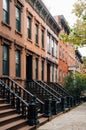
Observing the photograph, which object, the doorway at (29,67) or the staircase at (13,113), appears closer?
the staircase at (13,113)

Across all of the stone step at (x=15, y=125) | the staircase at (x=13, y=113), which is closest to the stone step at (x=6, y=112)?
the staircase at (x=13, y=113)

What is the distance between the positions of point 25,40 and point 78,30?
6866mm

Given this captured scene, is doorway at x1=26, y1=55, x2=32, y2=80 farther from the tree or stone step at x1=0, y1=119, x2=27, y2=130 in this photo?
stone step at x1=0, y1=119, x2=27, y2=130

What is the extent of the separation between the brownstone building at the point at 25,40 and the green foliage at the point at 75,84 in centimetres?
195

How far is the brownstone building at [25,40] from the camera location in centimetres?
1817

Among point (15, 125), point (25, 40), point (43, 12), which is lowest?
point (15, 125)

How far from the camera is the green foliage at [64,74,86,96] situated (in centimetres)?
3291

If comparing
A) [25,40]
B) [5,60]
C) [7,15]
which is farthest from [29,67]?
[7,15]

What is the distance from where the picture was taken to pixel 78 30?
1072 inches

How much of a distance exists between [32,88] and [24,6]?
5.67 metres

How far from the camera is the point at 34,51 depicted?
80.0 ft

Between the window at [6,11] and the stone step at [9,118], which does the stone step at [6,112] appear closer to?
the stone step at [9,118]

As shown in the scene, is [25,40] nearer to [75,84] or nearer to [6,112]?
[6,112]

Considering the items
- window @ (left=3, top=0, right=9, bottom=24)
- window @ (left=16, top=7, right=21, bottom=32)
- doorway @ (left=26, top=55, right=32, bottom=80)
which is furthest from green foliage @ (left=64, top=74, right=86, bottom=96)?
window @ (left=3, top=0, right=9, bottom=24)
